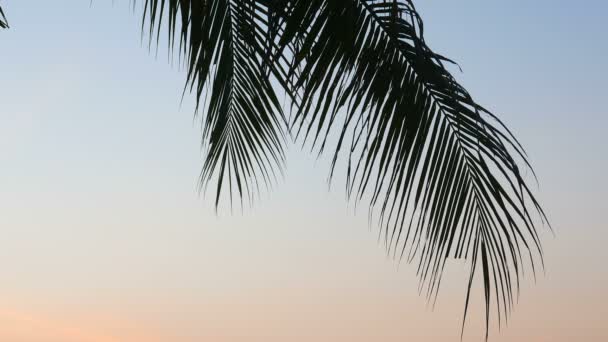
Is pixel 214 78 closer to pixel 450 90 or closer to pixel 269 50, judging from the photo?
pixel 269 50

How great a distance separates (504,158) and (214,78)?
142 centimetres

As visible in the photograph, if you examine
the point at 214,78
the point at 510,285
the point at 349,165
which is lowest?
the point at 510,285

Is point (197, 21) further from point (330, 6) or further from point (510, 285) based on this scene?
point (510, 285)

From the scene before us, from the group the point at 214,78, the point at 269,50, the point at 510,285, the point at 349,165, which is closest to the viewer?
the point at 510,285

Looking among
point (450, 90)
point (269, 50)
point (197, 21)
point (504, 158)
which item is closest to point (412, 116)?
point (450, 90)

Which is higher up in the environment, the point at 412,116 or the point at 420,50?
the point at 420,50

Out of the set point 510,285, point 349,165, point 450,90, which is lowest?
point 510,285

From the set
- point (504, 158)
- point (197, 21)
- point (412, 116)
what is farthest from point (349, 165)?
point (197, 21)

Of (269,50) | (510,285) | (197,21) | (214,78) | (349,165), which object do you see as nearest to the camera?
(510,285)

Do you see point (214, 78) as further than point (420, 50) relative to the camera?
Yes

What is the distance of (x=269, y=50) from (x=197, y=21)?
0.47 meters

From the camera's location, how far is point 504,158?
2.76 metres

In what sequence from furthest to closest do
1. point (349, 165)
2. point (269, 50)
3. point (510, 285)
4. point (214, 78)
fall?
point (214, 78), point (269, 50), point (349, 165), point (510, 285)

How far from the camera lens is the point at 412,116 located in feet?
9.53
